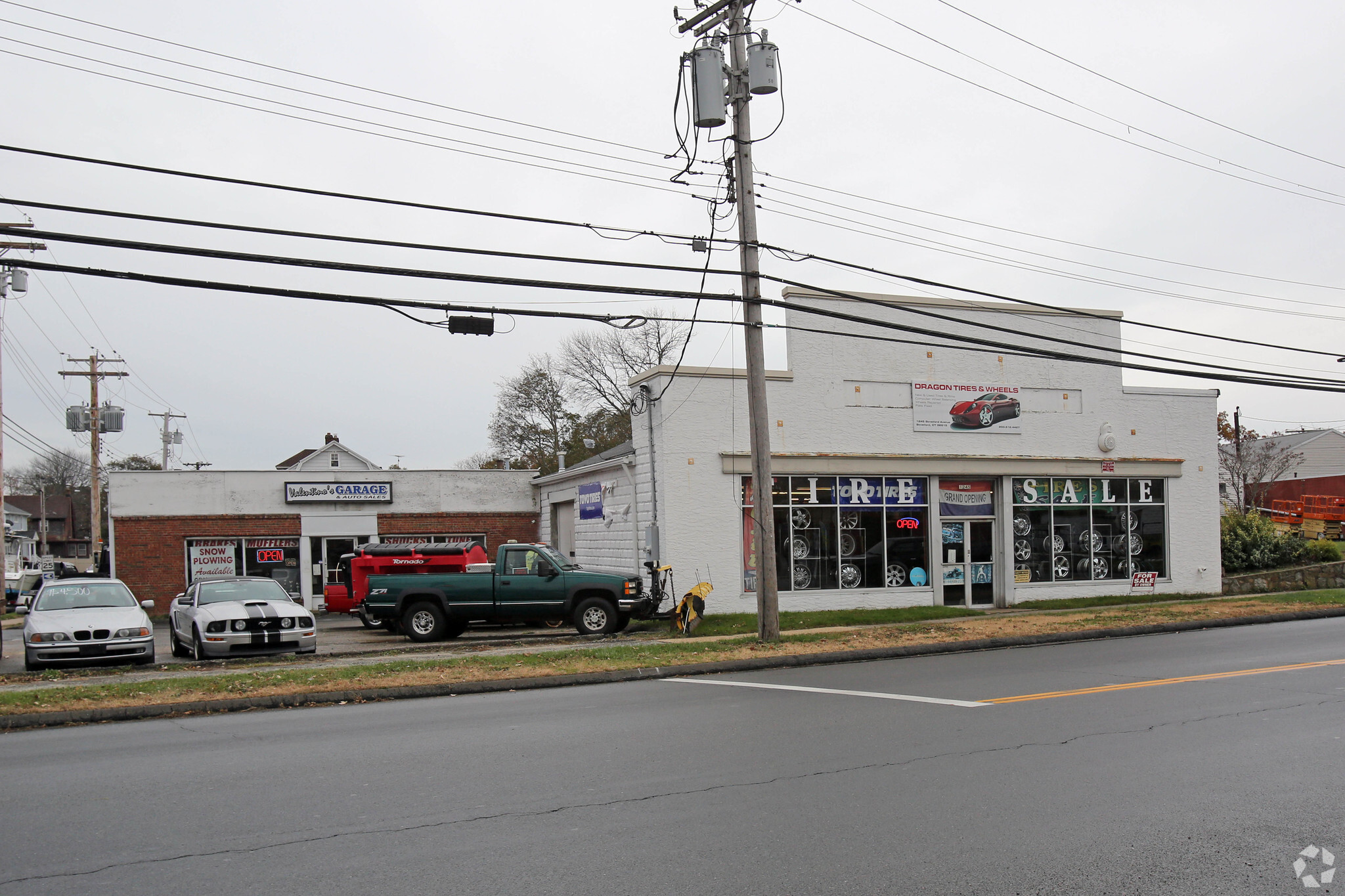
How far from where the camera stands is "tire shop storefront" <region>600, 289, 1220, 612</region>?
21.1 meters

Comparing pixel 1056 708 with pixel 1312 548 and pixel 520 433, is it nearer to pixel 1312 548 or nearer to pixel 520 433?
pixel 1312 548

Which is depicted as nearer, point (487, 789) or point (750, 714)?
point (487, 789)

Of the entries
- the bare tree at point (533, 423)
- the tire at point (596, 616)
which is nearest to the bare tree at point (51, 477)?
the bare tree at point (533, 423)

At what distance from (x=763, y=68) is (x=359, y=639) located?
13719 millimetres

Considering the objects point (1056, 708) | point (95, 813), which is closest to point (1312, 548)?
point (1056, 708)

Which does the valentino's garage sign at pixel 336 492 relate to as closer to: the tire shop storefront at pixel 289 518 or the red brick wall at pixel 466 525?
the tire shop storefront at pixel 289 518

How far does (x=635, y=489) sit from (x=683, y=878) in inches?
677

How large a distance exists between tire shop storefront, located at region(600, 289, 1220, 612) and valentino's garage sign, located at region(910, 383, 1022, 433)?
0.04m

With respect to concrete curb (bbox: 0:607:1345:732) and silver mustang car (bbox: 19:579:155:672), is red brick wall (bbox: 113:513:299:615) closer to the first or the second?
silver mustang car (bbox: 19:579:155:672)

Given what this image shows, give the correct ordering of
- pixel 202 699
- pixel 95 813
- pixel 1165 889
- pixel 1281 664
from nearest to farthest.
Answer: pixel 1165 889
pixel 95 813
pixel 202 699
pixel 1281 664

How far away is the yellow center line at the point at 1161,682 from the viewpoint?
10200mm

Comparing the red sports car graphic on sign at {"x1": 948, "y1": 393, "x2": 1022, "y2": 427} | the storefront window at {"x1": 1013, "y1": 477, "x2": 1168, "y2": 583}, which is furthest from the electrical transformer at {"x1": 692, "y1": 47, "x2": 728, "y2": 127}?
the storefront window at {"x1": 1013, "y1": 477, "x2": 1168, "y2": 583}

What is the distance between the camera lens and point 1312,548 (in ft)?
96.2

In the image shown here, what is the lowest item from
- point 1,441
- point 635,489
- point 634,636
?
point 634,636
